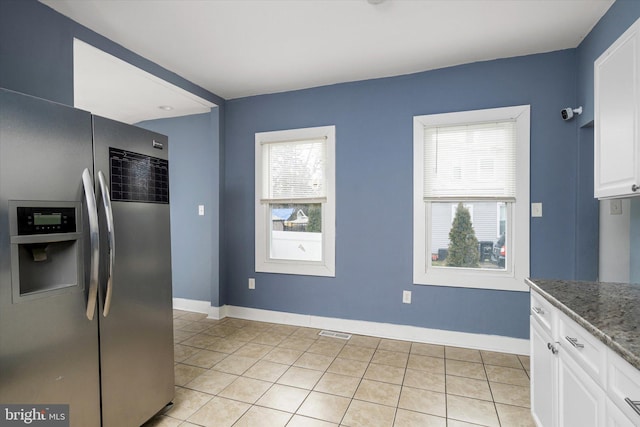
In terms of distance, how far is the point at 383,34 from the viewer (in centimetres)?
245

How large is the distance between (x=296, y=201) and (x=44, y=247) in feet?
7.82

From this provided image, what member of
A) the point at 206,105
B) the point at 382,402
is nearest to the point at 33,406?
the point at 382,402

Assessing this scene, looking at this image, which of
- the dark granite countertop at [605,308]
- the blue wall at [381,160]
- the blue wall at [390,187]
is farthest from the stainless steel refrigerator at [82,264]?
the dark granite countertop at [605,308]

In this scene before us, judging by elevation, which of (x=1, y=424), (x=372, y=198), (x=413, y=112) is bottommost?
(x=1, y=424)

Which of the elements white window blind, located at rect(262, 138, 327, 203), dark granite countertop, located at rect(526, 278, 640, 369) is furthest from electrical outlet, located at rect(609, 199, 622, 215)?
white window blind, located at rect(262, 138, 327, 203)

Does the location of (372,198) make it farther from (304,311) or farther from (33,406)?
(33,406)

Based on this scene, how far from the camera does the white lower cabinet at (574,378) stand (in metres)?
0.97

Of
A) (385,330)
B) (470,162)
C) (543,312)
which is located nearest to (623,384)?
(543,312)

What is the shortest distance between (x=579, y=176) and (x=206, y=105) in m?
3.79

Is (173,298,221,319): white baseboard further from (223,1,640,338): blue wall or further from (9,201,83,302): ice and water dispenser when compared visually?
(9,201,83,302): ice and water dispenser

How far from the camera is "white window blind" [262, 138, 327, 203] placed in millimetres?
3496

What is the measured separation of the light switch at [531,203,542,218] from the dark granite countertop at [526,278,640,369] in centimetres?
109

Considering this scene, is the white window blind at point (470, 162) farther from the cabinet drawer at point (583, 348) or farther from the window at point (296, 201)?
the cabinet drawer at point (583, 348)

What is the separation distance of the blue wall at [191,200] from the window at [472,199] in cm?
261
